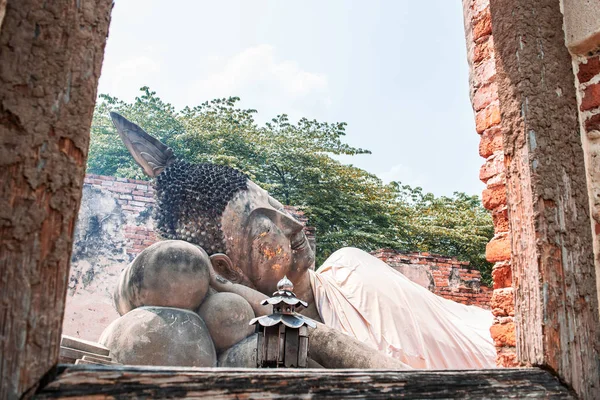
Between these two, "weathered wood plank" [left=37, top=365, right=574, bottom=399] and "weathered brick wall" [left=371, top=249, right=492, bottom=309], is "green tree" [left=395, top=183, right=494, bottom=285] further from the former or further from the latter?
"weathered wood plank" [left=37, top=365, right=574, bottom=399]

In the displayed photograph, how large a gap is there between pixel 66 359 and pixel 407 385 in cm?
140

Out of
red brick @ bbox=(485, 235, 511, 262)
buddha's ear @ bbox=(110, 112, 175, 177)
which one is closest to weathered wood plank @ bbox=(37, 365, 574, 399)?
red brick @ bbox=(485, 235, 511, 262)

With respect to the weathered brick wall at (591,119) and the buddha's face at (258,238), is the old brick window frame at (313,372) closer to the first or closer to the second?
the weathered brick wall at (591,119)

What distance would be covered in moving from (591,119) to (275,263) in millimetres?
2254

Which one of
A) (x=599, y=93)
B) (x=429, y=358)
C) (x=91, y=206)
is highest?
(x=91, y=206)

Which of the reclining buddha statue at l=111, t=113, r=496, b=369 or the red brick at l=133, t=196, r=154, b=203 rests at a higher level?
the red brick at l=133, t=196, r=154, b=203

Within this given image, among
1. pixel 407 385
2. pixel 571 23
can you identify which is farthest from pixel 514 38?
pixel 407 385

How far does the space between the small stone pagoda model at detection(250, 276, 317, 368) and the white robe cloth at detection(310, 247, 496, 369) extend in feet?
3.46

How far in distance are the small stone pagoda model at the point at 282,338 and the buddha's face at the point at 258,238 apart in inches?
38.4

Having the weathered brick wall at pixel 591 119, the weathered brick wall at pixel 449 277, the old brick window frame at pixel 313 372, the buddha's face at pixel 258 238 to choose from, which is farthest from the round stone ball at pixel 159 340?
the weathered brick wall at pixel 449 277

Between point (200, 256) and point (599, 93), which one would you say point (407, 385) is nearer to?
point (599, 93)

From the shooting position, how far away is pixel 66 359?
2049 millimetres

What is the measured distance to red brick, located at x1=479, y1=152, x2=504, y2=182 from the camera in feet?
7.25

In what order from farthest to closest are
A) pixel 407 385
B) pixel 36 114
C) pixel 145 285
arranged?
1. pixel 145 285
2. pixel 407 385
3. pixel 36 114
